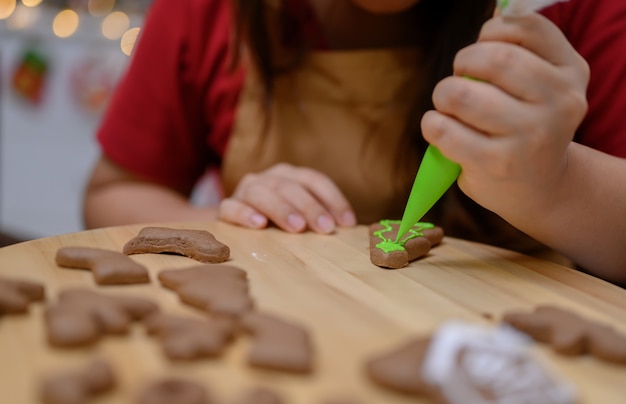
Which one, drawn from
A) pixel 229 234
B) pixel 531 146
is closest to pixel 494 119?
pixel 531 146

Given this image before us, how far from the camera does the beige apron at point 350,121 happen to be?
109 centimetres

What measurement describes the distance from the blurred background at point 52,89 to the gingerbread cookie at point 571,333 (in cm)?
192

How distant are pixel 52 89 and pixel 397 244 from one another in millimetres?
1844

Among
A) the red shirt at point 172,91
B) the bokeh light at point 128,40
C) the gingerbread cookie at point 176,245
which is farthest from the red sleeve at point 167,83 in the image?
the bokeh light at point 128,40

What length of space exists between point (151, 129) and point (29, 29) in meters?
1.19

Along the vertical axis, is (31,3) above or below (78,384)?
above

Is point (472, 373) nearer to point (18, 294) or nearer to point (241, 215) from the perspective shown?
point (18, 294)

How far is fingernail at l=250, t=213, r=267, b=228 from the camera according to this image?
819mm

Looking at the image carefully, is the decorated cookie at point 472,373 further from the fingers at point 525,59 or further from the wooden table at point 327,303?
the fingers at point 525,59

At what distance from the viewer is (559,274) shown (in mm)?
689

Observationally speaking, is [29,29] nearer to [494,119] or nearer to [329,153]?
[329,153]

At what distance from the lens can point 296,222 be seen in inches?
32.0

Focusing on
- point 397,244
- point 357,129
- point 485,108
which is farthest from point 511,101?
point 357,129

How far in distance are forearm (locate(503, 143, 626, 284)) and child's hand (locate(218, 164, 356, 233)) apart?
9.1 inches
